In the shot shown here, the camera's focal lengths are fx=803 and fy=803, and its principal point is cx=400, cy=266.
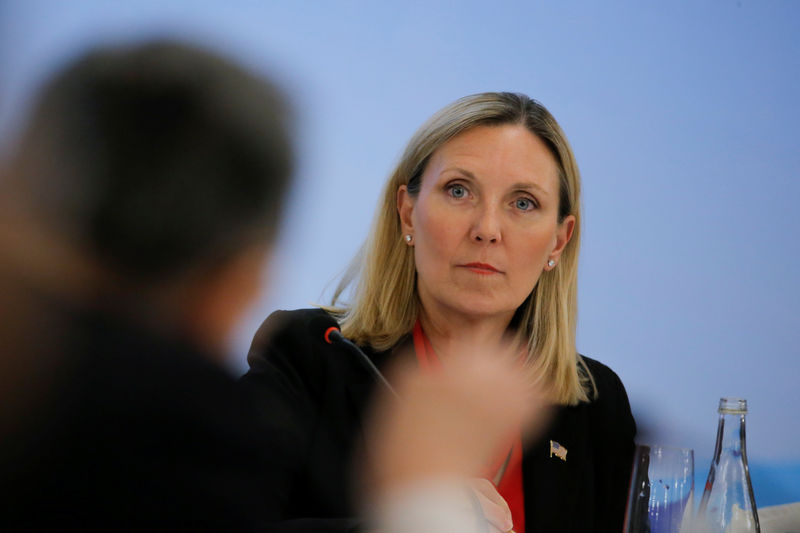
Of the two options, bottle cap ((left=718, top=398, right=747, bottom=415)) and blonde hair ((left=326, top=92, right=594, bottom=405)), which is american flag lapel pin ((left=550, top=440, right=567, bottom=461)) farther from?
bottle cap ((left=718, top=398, right=747, bottom=415))

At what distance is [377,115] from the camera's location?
6.30 feet

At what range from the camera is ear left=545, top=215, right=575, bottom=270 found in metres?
1.55

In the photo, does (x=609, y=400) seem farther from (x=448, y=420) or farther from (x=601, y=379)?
(x=448, y=420)

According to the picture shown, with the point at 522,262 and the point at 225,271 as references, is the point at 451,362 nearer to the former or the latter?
the point at 522,262

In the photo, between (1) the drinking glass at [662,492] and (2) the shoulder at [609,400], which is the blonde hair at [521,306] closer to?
(2) the shoulder at [609,400]

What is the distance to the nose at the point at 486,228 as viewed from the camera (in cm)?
141

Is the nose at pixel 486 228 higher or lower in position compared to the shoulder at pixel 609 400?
higher

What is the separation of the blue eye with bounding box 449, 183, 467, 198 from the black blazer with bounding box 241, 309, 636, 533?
31cm

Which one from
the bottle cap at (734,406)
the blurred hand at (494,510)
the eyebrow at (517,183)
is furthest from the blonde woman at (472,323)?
the bottle cap at (734,406)

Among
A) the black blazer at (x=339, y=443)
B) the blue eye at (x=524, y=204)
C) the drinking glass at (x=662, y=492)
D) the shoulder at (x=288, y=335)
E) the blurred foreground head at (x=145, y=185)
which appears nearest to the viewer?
the blurred foreground head at (x=145, y=185)

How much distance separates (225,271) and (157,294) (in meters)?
0.05

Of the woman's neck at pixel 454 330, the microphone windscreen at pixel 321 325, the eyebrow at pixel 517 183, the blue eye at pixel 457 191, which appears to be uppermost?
the eyebrow at pixel 517 183

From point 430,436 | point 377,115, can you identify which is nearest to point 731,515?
point 430,436

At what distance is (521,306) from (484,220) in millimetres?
240
